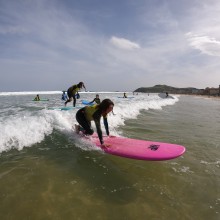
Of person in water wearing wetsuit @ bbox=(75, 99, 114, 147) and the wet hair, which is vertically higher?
the wet hair

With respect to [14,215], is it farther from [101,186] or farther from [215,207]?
[215,207]

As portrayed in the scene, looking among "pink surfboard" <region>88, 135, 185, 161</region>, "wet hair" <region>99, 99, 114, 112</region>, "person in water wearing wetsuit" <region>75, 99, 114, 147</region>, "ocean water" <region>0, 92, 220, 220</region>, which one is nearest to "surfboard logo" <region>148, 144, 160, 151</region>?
"pink surfboard" <region>88, 135, 185, 161</region>

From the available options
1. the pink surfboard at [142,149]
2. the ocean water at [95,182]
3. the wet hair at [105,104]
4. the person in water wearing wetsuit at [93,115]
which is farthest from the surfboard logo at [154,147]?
the wet hair at [105,104]

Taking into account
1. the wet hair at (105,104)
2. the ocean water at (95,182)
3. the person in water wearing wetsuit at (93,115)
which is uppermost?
the wet hair at (105,104)

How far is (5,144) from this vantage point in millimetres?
6355

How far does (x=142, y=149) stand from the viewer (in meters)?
5.42

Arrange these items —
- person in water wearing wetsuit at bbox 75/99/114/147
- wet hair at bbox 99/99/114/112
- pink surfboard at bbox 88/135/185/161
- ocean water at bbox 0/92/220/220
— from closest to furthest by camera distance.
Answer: ocean water at bbox 0/92/220/220 < pink surfboard at bbox 88/135/185/161 < wet hair at bbox 99/99/114/112 < person in water wearing wetsuit at bbox 75/99/114/147

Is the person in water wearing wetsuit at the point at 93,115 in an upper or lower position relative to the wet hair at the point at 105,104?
lower

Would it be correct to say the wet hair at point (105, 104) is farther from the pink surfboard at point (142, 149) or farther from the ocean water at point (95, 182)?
the ocean water at point (95, 182)

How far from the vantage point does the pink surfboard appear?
15.8ft

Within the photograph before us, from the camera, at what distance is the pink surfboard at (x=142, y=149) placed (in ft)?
15.8

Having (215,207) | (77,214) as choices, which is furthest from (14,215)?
(215,207)

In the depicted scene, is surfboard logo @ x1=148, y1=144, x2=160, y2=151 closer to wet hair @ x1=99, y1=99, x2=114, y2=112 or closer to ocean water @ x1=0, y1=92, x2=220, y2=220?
ocean water @ x1=0, y1=92, x2=220, y2=220

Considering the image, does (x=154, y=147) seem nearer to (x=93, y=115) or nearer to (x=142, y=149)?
(x=142, y=149)
